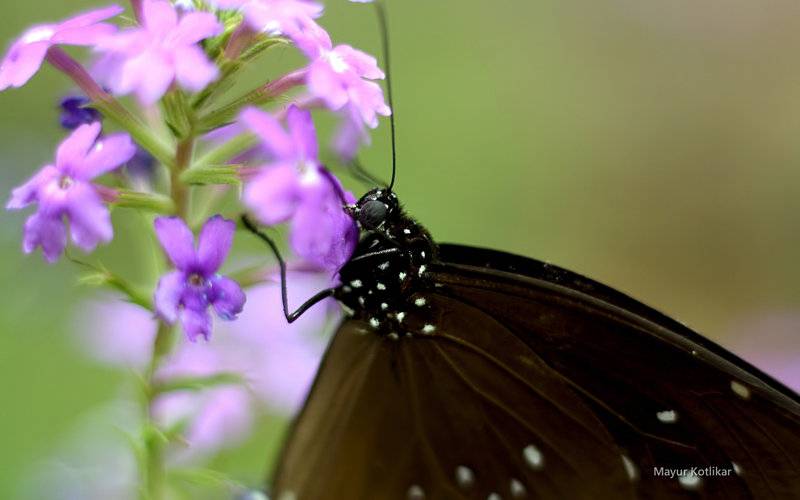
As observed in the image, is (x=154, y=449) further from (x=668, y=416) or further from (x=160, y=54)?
(x=668, y=416)

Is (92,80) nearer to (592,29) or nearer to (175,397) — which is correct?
(175,397)

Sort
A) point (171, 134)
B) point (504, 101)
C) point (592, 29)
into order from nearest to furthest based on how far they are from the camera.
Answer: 1. point (171, 134)
2. point (504, 101)
3. point (592, 29)

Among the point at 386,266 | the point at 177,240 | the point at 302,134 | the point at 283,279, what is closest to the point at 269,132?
the point at 302,134

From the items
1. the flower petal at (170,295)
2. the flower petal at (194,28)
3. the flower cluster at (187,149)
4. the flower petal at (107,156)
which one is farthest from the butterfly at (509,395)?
the flower petal at (194,28)

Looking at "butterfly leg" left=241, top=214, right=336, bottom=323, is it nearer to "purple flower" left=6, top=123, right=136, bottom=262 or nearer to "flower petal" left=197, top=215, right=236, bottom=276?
"flower petal" left=197, top=215, right=236, bottom=276

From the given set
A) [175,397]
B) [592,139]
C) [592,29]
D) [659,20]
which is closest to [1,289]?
[175,397]

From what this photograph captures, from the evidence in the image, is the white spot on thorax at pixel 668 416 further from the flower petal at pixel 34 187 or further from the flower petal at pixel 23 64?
the flower petal at pixel 23 64

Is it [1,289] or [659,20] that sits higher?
[659,20]

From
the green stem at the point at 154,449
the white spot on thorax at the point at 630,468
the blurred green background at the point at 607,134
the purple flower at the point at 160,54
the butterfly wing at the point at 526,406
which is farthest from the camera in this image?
the blurred green background at the point at 607,134
